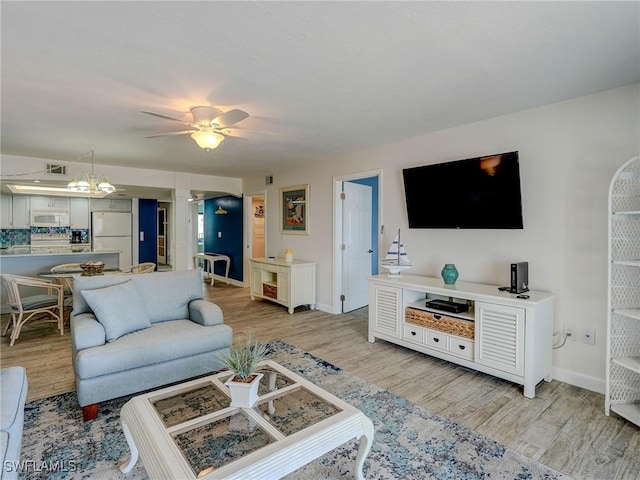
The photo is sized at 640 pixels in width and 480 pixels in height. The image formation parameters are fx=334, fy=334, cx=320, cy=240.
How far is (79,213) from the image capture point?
24.8ft

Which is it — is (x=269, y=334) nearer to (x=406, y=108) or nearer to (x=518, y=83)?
(x=406, y=108)

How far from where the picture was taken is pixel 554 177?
9.42 ft

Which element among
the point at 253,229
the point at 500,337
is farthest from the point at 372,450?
the point at 253,229

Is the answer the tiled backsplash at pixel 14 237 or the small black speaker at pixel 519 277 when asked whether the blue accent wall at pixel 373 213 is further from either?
the tiled backsplash at pixel 14 237

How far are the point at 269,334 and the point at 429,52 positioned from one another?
336 cm

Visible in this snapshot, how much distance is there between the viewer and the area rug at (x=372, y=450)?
5.85 ft

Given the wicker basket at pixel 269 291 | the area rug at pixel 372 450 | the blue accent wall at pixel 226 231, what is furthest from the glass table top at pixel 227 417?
the blue accent wall at pixel 226 231

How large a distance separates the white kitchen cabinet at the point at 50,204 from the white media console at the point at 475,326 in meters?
7.18

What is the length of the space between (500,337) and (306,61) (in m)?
2.58

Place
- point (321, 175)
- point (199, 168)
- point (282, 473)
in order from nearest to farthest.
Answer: point (282, 473)
point (321, 175)
point (199, 168)

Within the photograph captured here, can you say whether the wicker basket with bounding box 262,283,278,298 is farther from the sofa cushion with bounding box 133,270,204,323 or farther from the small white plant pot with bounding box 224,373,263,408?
the small white plant pot with bounding box 224,373,263,408

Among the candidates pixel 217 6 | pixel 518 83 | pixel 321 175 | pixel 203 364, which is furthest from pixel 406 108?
pixel 203 364

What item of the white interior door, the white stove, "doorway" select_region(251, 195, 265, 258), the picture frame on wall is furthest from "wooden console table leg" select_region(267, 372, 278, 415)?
the white stove

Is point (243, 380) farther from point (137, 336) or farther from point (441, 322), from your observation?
point (441, 322)
